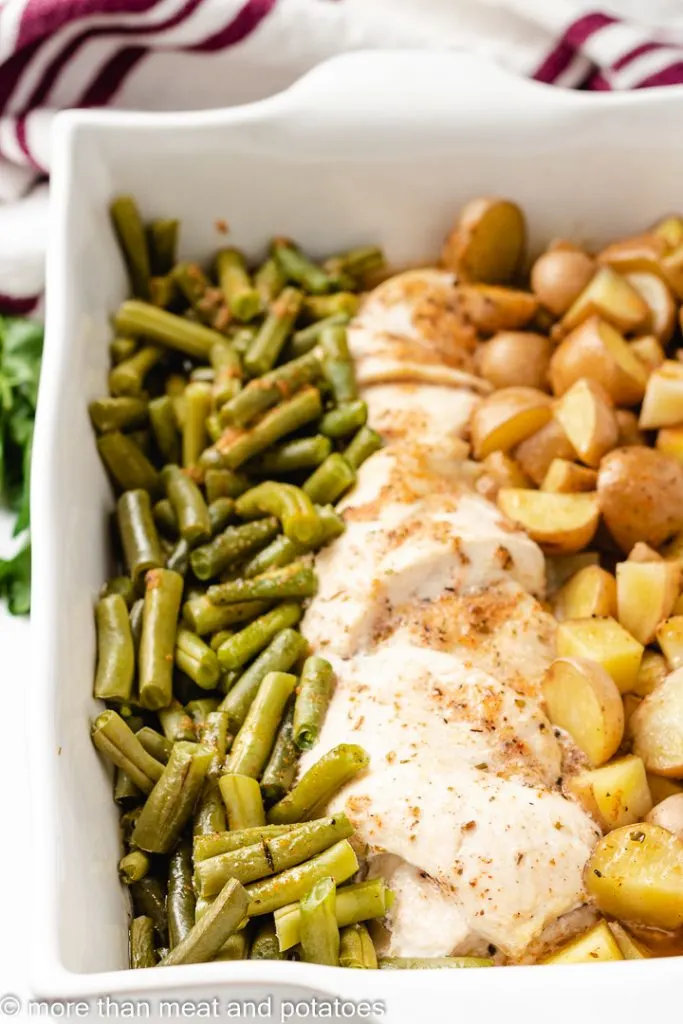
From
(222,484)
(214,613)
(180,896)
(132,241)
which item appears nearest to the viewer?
(180,896)

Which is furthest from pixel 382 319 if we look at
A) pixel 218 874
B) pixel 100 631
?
pixel 218 874

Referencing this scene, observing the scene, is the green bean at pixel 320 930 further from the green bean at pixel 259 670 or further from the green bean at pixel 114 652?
the green bean at pixel 114 652

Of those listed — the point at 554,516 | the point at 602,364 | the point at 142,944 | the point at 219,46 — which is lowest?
the point at 142,944

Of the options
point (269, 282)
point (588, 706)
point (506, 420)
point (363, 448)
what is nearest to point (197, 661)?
point (363, 448)

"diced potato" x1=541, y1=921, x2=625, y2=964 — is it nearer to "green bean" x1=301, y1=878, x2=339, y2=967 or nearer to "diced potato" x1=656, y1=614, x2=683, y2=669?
"green bean" x1=301, y1=878, x2=339, y2=967

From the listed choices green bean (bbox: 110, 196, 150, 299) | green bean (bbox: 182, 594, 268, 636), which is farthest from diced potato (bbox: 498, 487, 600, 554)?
green bean (bbox: 110, 196, 150, 299)

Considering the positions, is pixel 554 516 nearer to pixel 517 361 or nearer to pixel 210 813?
pixel 517 361
